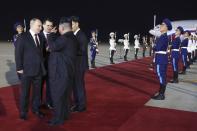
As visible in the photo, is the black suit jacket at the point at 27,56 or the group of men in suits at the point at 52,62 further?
the black suit jacket at the point at 27,56

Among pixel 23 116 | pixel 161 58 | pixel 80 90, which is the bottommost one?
pixel 23 116

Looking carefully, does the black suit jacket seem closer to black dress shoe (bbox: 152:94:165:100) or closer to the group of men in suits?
the group of men in suits

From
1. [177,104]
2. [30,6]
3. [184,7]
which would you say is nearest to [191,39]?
[177,104]

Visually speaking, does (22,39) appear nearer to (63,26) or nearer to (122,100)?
(63,26)

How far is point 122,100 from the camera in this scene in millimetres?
7594

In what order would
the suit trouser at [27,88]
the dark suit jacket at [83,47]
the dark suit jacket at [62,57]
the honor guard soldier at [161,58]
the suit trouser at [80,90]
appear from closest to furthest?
the dark suit jacket at [62,57], the suit trouser at [27,88], the dark suit jacket at [83,47], the suit trouser at [80,90], the honor guard soldier at [161,58]

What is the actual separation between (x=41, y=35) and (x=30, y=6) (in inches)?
1474

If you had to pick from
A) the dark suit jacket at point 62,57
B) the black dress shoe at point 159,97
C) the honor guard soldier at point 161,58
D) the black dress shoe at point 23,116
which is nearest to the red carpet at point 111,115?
the black dress shoe at point 23,116

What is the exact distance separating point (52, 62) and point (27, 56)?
0.50 m

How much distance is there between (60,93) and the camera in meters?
5.57

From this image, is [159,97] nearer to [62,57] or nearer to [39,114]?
[39,114]

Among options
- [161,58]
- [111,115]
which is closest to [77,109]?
[111,115]

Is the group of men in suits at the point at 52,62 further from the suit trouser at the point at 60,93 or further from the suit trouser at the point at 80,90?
the suit trouser at the point at 80,90

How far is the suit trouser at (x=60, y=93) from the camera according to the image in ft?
18.2
